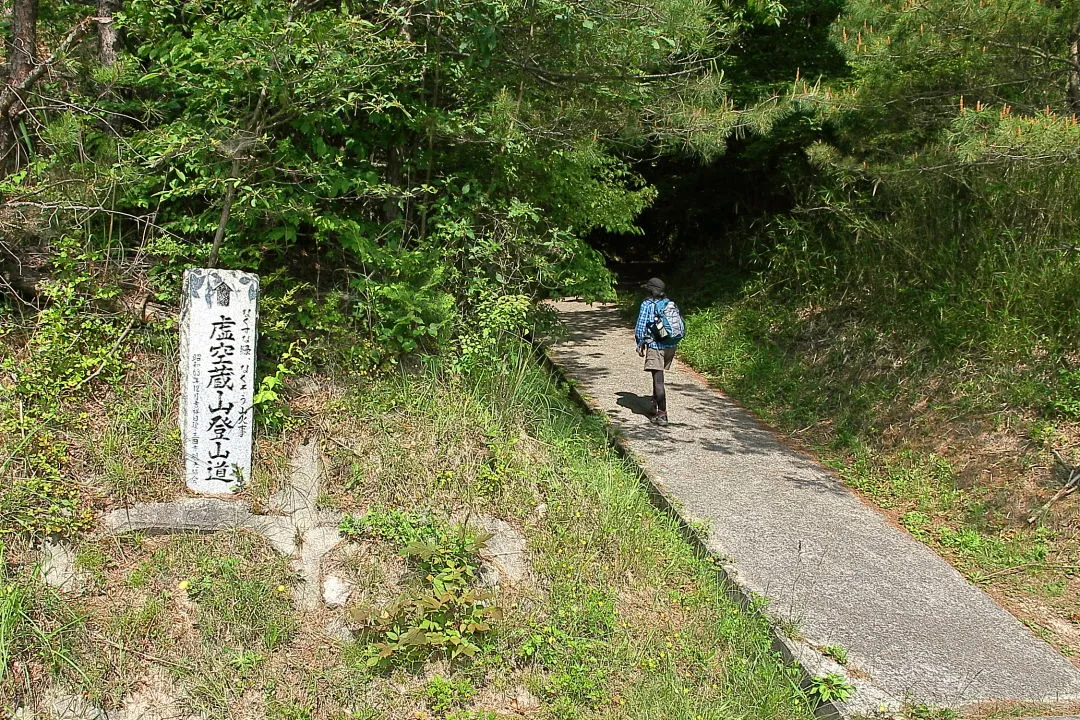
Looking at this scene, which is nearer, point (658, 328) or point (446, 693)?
point (446, 693)

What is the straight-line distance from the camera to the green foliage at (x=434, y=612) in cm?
425

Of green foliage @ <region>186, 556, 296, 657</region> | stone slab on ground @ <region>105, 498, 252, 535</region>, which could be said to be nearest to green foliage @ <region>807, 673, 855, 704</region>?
green foliage @ <region>186, 556, 296, 657</region>

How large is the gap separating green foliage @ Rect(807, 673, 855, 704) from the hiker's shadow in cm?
430

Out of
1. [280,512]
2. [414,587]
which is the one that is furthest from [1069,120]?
[280,512]

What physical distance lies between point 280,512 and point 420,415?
1189mm

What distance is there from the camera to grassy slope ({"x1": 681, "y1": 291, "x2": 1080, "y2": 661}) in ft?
19.3

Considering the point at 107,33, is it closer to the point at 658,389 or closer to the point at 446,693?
the point at 446,693

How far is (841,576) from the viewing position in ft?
17.6

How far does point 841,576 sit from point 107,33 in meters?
6.59

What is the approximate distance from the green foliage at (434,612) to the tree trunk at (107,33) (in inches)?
171

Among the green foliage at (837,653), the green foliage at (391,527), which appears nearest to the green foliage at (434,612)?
the green foliage at (391,527)

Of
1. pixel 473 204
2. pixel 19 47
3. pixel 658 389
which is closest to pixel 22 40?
pixel 19 47

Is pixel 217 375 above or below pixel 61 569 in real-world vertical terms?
above

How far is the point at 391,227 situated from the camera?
6312 mm
